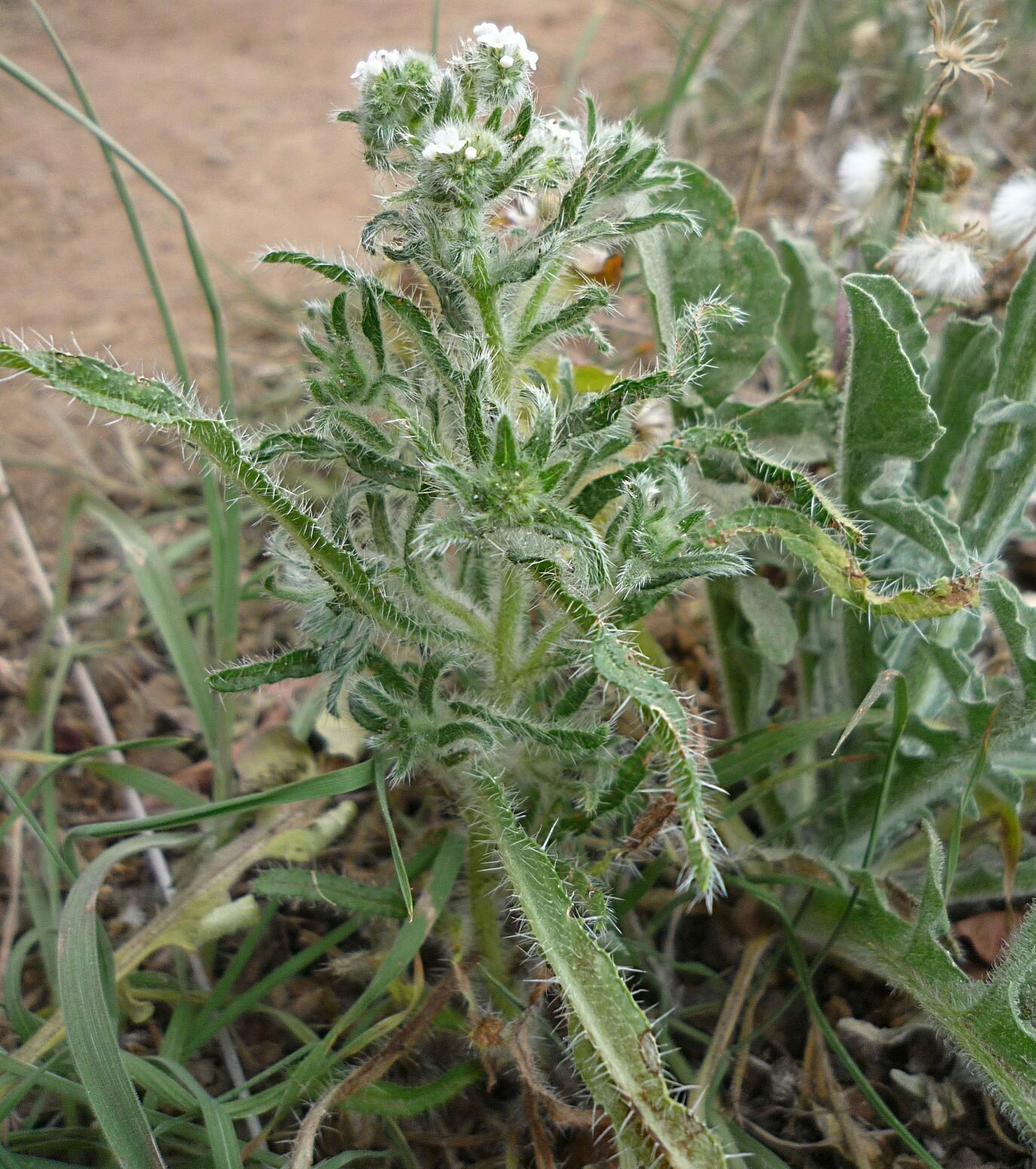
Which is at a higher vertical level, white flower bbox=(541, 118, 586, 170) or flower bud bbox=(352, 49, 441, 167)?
flower bud bbox=(352, 49, 441, 167)

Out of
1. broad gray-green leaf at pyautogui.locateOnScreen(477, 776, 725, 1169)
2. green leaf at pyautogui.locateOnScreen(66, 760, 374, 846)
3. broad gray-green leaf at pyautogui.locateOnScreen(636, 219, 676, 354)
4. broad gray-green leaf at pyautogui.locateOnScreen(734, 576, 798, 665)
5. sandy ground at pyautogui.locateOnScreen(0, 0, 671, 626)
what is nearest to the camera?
broad gray-green leaf at pyautogui.locateOnScreen(477, 776, 725, 1169)

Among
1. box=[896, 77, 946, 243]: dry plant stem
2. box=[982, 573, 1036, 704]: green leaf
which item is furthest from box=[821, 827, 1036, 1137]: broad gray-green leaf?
box=[896, 77, 946, 243]: dry plant stem

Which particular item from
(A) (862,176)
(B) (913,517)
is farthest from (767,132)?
(B) (913,517)

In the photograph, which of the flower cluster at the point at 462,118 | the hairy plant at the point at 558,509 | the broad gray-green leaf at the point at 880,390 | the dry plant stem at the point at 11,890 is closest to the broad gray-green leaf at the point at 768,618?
the hairy plant at the point at 558,509

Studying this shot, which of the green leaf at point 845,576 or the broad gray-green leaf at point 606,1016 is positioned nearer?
the broad gray-green leaf at point 606,1016

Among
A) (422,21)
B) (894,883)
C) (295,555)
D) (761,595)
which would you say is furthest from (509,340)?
(422,21)

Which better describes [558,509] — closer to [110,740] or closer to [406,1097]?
[406,1097]

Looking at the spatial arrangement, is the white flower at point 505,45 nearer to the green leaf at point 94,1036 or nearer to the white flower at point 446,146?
the white flower at point 446,146

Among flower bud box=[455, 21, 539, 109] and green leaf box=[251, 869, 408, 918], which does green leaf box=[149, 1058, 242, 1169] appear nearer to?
green leaf box=[251, 869, 408, 918]

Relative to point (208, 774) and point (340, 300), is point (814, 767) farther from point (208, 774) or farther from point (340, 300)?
point (208, 774)
